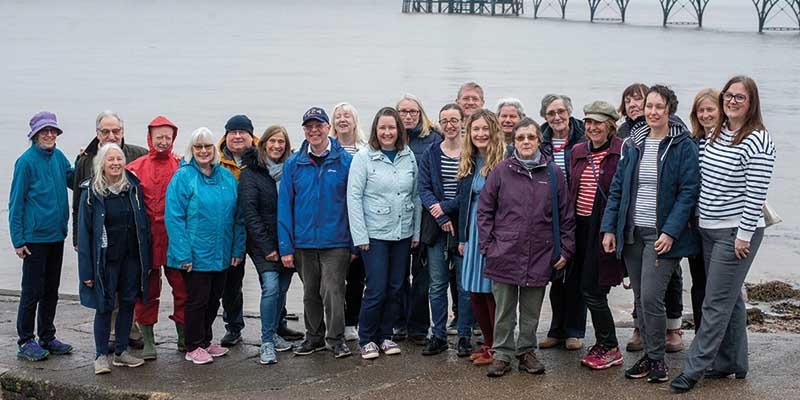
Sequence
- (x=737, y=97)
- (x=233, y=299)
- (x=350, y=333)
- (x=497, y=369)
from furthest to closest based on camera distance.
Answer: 1. (x=350, y=333)
2. (x=233, y=299)
3. (x=497, y=369)
4. (x=737, y=97)

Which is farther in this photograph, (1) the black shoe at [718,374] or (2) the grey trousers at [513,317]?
(2) the grey trousers at [513,317]

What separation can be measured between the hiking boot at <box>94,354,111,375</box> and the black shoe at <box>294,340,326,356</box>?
4.13 ft

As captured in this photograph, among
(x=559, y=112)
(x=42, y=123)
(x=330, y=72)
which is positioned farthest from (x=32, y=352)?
(x=330, y=72)

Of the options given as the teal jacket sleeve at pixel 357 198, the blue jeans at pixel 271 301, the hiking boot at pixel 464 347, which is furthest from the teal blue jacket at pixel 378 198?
the hiking boot at pixel 464 347

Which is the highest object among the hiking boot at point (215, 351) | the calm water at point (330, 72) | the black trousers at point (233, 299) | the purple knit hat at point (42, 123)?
the calm water at point (330, 72)

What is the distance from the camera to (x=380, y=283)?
7.11m

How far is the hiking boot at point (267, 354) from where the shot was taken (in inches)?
278

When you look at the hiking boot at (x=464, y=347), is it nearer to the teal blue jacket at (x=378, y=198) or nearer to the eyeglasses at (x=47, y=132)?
the teal blue jacket at (x=378, y=198)

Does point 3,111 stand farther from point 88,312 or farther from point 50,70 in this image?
point 88,312

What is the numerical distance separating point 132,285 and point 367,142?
1.87 metres

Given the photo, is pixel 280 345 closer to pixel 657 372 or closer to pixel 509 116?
pixel 509 116

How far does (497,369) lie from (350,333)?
60.5 inches

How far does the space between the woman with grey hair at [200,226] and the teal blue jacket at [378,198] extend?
0.82 meters

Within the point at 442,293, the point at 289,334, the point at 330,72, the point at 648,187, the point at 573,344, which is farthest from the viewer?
the point at 330,72
